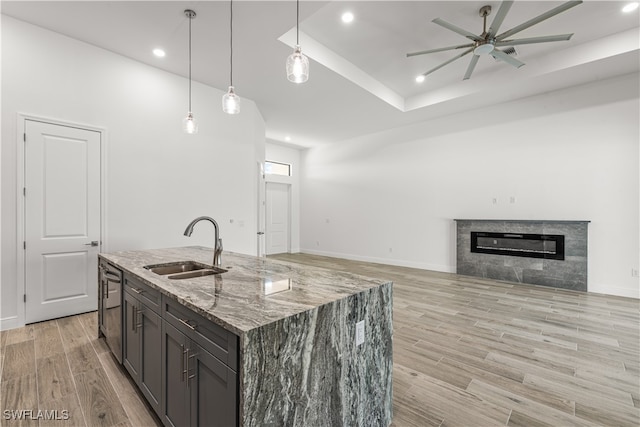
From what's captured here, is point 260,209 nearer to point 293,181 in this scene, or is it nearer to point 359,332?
point 293,181

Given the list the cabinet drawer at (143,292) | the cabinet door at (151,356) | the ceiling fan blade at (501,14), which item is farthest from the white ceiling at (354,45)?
the cabinet door at (151,356)

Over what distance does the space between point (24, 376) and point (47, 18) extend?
3.57 m

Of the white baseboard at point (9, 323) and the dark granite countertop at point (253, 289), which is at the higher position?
the dark granite countertop at point (253, 289)

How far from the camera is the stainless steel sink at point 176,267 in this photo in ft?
7.43

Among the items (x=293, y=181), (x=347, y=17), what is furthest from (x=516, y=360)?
(x=293, y=181)

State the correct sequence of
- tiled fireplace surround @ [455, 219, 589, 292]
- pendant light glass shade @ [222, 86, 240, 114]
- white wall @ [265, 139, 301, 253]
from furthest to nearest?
1. white wall @ [265, 139, 301, 253]
2. tiled fireplace surround @ [455, 219, 589, 292]
3. pendant light glass shade @ [222, 86, 240, 114]

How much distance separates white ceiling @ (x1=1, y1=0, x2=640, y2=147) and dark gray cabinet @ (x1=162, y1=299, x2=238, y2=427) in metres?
3.04

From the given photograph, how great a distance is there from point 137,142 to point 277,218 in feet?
16.9

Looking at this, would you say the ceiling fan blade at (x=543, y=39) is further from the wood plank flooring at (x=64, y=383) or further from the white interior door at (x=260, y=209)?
the wood plank flooring at (x=64, y=383)

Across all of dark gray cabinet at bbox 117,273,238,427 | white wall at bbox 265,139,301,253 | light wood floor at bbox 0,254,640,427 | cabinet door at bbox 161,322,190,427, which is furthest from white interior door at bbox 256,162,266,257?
cabinet door at bbox 161,322,190,427

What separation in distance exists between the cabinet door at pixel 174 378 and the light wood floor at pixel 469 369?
1.24 ft

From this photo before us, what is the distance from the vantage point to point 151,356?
1.74m

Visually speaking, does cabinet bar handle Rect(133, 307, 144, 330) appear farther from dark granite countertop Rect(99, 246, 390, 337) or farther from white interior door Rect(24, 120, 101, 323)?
white interior door Rect(24, 120, 101, 323)

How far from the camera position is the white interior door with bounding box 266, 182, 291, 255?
8570 mm
